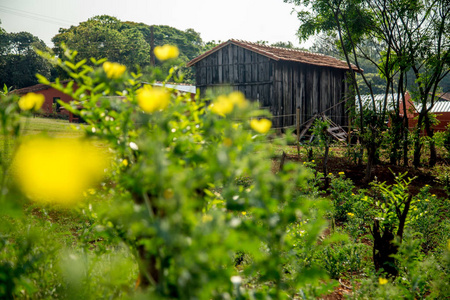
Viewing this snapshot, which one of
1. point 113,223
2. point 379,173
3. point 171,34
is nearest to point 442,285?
point 113,223

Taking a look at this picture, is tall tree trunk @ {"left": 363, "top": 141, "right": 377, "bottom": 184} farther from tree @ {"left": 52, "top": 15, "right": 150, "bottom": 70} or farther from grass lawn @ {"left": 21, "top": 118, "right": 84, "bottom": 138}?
tree @ {"left": 52, "top": 15, "right": 150, "bottom": 70}

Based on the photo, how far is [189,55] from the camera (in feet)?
137

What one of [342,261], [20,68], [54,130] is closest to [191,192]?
[54,130]

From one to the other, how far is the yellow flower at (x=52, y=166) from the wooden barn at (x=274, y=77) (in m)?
12.3

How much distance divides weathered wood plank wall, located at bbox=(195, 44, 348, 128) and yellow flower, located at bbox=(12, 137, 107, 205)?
12292 mm

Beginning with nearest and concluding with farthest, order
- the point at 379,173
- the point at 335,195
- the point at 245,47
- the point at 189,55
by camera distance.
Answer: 1. the point at 335,195
2. the point at 379,173
3. the point at 245,47
4. the point at 189,55

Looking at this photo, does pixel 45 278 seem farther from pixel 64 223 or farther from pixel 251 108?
pixel 64 223

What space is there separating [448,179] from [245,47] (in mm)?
10132

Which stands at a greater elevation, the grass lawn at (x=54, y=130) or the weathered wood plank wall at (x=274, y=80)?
the weathered wood plank wall at (x=274, y=80)

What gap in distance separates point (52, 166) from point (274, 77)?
1296cm

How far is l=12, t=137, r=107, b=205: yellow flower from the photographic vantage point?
3.40 ft

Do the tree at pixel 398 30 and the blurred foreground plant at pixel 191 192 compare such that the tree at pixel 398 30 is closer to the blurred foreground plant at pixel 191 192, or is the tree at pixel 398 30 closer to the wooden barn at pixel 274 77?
the wooden barn at pixel 274 77

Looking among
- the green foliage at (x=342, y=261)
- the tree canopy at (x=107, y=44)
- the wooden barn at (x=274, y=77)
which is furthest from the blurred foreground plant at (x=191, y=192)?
the tree canopy at (x=107, y=44)

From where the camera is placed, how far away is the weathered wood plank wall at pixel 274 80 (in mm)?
13680
